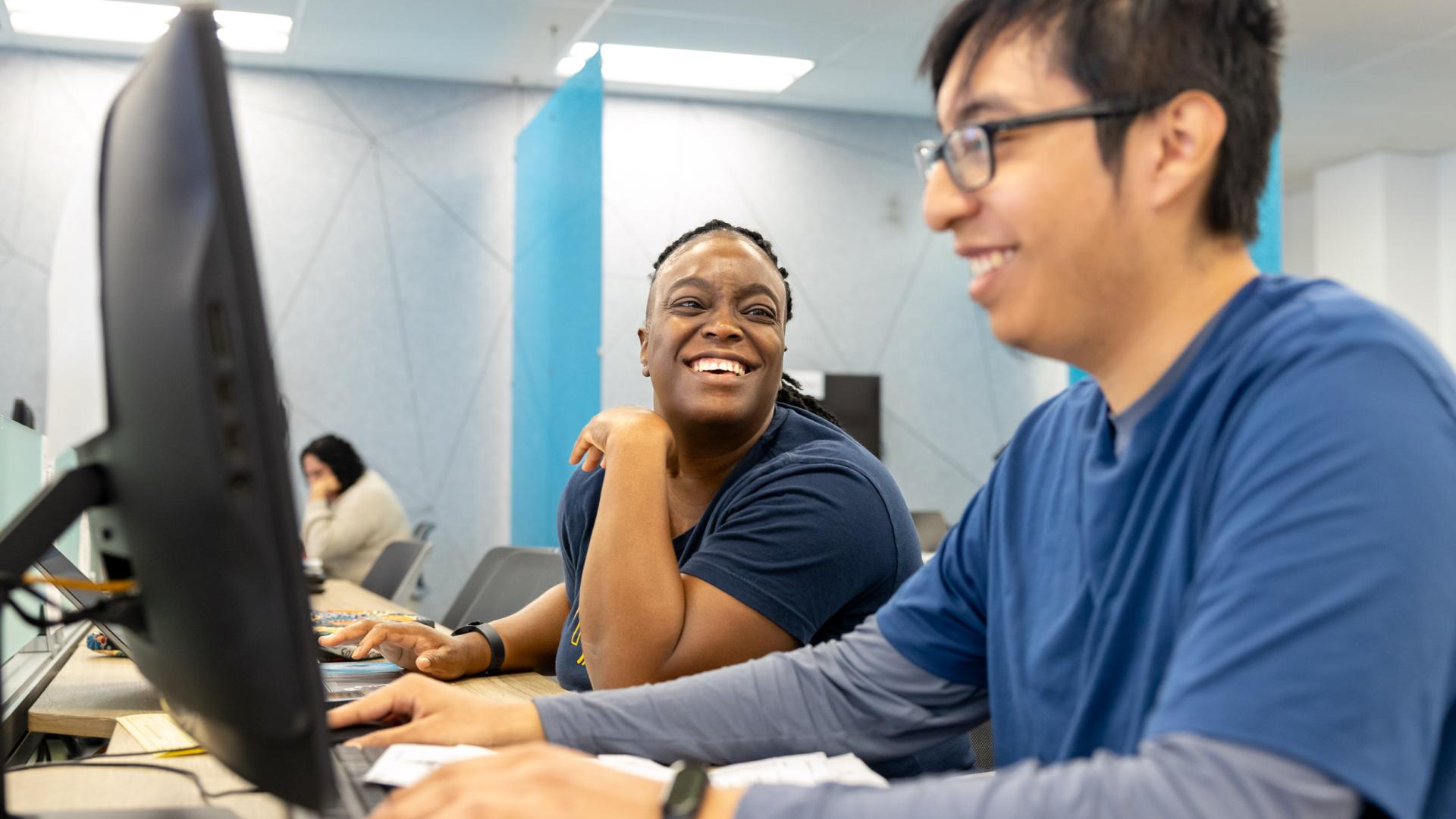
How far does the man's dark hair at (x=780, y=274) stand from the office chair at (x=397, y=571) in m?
2.12

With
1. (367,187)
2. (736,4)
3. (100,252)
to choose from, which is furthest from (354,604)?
(367,187)

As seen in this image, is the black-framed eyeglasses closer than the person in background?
Yes

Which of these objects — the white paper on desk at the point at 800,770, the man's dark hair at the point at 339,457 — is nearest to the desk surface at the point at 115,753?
the white paper on desk at the point at 800,770

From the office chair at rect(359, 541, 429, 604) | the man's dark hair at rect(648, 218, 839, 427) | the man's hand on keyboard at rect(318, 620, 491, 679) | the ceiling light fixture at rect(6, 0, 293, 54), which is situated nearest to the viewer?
the man's hand on keyboard at rect(318, 620, 491, 679)

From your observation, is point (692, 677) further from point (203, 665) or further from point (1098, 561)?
point (203, 665)

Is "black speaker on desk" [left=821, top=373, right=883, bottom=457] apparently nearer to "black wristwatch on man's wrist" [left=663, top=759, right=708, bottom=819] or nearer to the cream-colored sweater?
the cream-colored sweater

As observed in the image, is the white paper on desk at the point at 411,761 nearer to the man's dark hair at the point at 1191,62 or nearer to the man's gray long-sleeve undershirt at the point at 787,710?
the man's gray long-sleeve undershirt at the point at 787,710

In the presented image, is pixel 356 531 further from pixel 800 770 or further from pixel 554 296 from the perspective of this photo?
pixel 800 770

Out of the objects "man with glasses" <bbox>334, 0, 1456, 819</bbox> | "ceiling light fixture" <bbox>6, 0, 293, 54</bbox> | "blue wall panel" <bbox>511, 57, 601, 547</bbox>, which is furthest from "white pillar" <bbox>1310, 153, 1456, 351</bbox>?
"man with glasses" <bbox>334, 0, 1456, 819</bbox>

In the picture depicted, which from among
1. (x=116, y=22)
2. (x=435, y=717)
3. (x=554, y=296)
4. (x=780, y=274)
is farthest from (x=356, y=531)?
(x=435, y=717)

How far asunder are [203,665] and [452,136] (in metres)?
6.09

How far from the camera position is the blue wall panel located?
16.1 ft

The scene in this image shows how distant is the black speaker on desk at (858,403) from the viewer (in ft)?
22.4

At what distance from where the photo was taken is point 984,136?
91 cm
